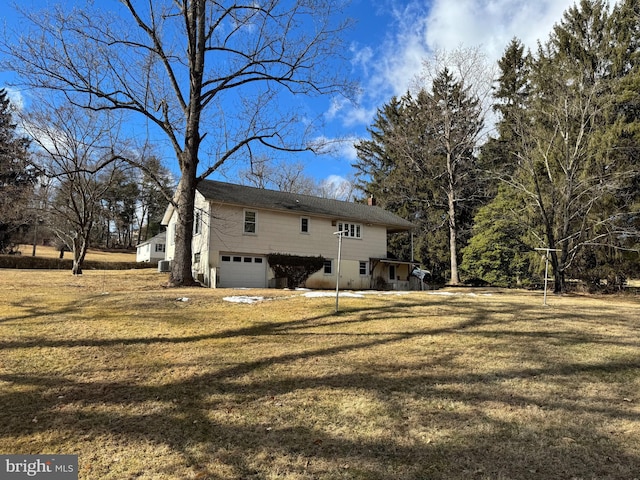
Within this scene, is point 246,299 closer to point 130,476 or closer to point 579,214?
point 130,476

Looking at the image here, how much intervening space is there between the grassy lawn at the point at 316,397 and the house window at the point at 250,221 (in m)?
12.4

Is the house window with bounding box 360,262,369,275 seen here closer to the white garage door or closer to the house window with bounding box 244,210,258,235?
the white garage door

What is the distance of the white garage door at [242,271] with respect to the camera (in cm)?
2087

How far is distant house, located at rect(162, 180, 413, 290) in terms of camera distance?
20844 mm

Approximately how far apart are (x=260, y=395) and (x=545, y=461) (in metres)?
3.21

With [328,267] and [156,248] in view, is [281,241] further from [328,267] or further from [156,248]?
[156,248]

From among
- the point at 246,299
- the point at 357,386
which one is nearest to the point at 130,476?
the point at 357,386

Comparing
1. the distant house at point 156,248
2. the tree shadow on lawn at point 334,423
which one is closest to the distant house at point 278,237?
the tree shadow on lawn at point 334,423

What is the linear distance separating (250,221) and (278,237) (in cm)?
188

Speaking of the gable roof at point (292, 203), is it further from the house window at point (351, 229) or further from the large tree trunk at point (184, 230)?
the large tree trunk at point (184, 230)

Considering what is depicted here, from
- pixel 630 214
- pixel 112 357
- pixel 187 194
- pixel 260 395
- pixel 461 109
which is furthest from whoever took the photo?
pixel 461 109

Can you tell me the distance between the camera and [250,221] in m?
21.9

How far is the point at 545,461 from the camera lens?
3.65m

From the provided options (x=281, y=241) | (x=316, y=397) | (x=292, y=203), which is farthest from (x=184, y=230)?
(x=316, y=397)
